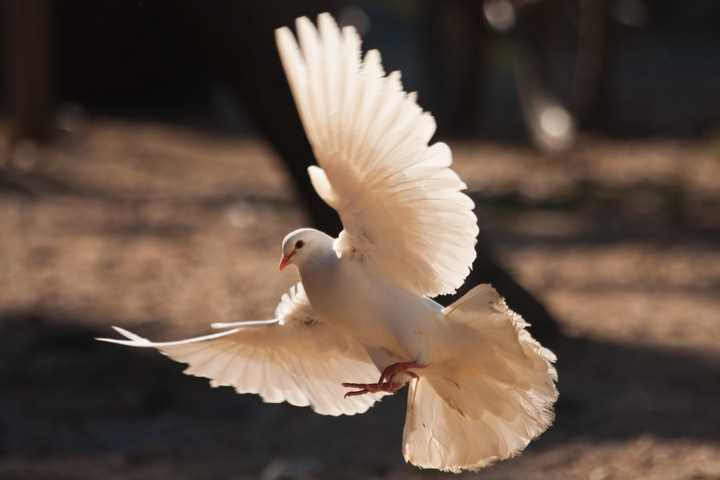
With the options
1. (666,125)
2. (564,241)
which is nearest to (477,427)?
(564,241)

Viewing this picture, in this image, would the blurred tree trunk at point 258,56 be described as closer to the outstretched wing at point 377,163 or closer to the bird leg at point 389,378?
the bird leg at point 389,378

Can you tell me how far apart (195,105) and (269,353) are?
12315 millimetres

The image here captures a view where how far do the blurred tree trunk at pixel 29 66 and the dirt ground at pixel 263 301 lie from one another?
37 centimetres

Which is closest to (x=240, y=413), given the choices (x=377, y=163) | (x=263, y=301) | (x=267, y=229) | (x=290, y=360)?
(x=263, y=301)

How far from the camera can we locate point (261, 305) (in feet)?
23.4

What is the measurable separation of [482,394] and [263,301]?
13.0ft

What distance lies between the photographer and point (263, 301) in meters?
7.23

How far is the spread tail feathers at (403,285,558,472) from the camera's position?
321cm

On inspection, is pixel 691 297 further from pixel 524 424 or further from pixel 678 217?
pixel 524 424

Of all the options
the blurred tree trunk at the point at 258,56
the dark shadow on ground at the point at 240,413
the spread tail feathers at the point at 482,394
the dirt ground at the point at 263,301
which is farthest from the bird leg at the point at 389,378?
the blurred tree trunk at the point at 258,56

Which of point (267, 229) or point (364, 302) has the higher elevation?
point (364, 302)

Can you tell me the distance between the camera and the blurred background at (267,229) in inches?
207

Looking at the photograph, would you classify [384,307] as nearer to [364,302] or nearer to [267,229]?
[364,302]

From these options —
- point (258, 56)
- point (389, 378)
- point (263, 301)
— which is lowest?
point (263, 301)
